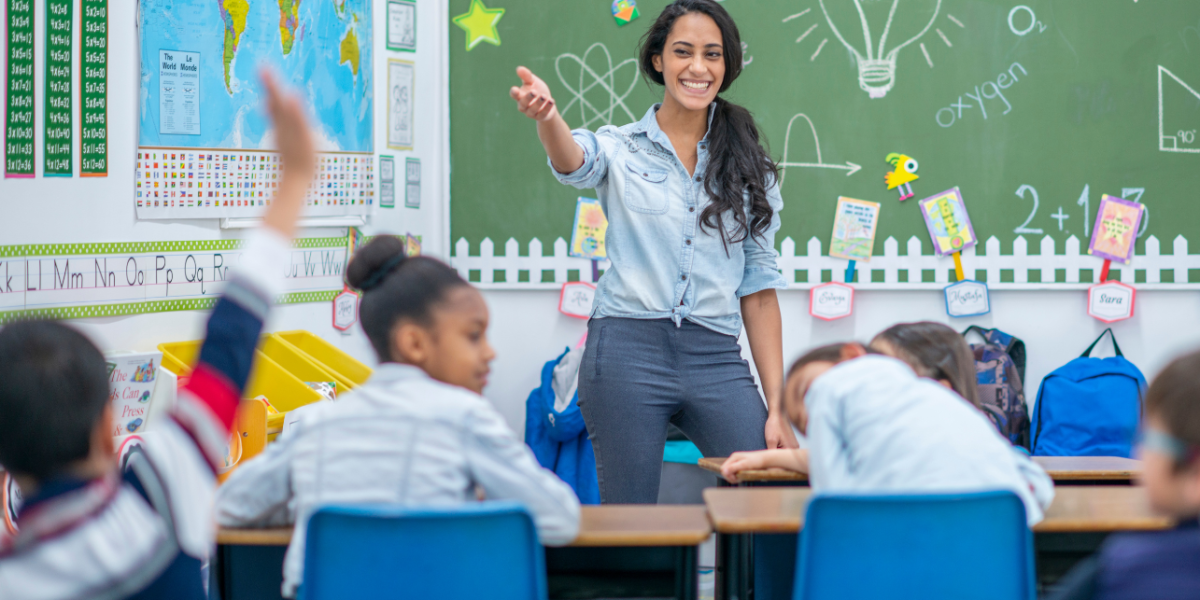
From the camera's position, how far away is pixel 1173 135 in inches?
135

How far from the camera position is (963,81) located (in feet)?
11.4

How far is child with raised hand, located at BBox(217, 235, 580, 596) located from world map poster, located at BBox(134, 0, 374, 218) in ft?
4.74

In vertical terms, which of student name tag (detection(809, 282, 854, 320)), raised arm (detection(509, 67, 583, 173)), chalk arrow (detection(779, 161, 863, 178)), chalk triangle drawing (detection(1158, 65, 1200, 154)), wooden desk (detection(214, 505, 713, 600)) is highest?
chalk triangle drawing (detection(1158, 65, 1200, 154))

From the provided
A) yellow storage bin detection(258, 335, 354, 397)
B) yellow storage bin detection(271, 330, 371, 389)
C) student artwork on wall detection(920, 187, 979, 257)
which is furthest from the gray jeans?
student artwork on wall detection(920, 187, 979, 257)

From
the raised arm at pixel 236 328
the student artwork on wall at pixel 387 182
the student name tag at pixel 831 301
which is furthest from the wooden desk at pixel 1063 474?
the student artwork on wall at pixel 387 182

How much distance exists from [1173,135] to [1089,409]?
3.51 feet

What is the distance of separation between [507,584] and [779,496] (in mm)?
557

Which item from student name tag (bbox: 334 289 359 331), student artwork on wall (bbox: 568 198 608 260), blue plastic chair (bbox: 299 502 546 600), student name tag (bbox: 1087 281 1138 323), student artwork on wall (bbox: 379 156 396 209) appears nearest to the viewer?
blue plastic chair (bbox: 299 502 546 600)

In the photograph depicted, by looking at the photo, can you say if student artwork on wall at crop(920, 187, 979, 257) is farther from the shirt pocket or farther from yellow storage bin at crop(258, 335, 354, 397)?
yellow storage bin at crop(258, 335, 354, 397)

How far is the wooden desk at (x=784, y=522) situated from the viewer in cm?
144

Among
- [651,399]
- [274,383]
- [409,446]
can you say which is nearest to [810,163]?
[651,399]

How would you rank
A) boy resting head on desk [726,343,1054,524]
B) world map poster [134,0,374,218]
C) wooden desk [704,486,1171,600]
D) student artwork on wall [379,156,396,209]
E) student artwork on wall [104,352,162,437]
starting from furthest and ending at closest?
student artwork on wall [379,156,396,209]
world map poster [134,0,374,218]
student artwork on wall [104,352,162,437]
wooden desk [704,486,1171,600]
boy resting head on desk [726,343,1054,524]

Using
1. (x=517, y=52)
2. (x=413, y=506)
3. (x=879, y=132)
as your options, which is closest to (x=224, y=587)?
(x=413, y=506)

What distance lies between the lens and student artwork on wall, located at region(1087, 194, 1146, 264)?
3.44 meters
